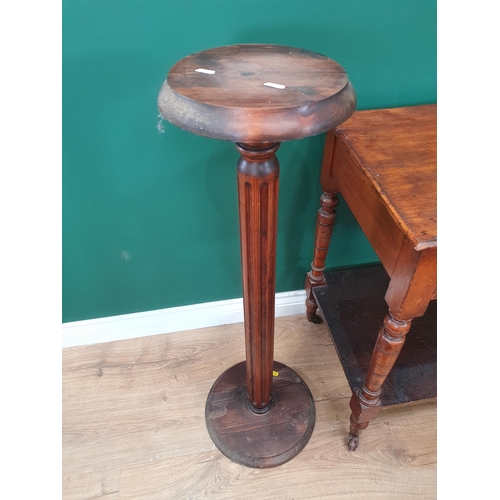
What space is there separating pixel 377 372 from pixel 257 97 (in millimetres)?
627

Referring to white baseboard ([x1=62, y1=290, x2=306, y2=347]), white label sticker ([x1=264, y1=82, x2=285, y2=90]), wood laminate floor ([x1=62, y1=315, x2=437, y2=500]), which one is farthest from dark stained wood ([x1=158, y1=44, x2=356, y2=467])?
white baseboard ([x1=62, y1=290, x2=306, y2=347])

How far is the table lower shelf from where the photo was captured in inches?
40.1

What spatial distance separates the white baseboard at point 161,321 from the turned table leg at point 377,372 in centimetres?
45

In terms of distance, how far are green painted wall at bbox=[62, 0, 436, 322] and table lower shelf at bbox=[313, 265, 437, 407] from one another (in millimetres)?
104


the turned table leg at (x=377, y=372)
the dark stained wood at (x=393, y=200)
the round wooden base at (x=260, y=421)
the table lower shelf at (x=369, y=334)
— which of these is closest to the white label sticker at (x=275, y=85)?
the dark stained wood at (x=393, y=200)

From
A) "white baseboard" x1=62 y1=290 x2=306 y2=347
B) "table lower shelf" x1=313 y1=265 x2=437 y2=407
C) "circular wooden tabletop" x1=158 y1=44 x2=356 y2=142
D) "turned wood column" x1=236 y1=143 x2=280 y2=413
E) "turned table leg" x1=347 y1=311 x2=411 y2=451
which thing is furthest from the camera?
"white baseboard" x1=62 y1=290 x2=306 y2=347

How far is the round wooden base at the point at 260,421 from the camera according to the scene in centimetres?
106

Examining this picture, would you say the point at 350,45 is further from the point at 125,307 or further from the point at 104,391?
the point at 104,391

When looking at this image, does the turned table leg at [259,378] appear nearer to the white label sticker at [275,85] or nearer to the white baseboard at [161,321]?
the white label sticker at [275,85]

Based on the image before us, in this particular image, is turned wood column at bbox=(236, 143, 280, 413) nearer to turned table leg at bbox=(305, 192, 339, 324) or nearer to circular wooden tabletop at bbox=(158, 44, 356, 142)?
circular wooden tabletop at bbox=(158, 44, 356, 142)

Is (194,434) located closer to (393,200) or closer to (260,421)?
(260,421)

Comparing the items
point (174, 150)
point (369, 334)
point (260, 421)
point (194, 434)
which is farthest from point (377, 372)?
point (174, 150)

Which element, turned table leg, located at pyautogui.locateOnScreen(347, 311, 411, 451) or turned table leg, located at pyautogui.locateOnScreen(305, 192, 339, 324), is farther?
turned table leg, located at pyautogui.locateOnScreen(305, 192, 339, 324)
